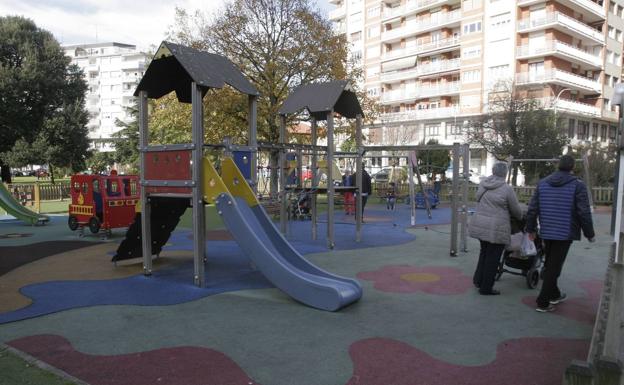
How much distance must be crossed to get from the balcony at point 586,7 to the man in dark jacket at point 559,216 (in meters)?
43.3

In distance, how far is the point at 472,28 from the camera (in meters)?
46.4

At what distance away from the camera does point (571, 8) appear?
43969 millimetres

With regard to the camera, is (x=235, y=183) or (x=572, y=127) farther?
(x=572, y=127)

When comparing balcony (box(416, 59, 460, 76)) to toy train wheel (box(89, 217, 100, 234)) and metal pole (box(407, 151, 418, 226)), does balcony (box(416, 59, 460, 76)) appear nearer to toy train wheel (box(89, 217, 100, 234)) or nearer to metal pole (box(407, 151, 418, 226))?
metal pole (box(407, 151, 418, 226))

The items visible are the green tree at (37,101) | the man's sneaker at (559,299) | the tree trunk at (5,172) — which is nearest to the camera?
the man's sneaker at (559,299)

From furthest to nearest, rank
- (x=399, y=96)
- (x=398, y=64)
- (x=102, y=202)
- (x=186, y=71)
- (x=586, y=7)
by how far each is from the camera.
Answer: (x=398, y=64), (x=399, y=96), (x=586, y=7), (x=102, y=202), (x=186, y=71)

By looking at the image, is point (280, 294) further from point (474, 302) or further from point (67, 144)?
point (67, 144)

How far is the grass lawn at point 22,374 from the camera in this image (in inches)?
148

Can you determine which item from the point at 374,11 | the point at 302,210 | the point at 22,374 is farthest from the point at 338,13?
the point at 22,374

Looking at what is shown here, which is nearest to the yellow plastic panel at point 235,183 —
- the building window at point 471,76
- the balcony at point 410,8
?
the building window at point 471,76

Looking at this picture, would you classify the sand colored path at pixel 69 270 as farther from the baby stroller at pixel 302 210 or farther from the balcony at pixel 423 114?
the balcony at pixel 423 114

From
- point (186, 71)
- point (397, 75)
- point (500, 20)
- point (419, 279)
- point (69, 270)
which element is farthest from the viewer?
point (397, 75)

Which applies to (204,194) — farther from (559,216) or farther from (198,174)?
(559,216)

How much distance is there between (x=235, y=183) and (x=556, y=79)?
4234 cm
